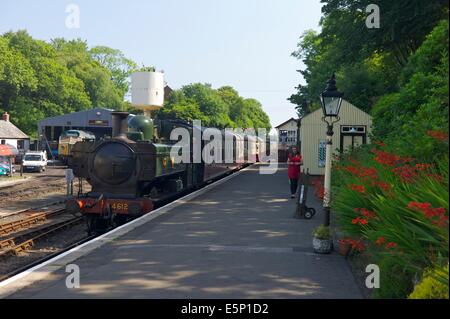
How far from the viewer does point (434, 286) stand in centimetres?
491

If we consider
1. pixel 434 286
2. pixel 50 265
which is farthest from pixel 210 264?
pixel 434 286

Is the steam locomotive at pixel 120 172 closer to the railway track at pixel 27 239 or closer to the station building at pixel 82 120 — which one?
the railway track at pixel 27 239

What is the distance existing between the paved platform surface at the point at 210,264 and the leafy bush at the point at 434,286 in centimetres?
162

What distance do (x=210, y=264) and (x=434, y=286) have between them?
397cm

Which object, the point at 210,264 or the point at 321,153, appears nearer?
the point at 210,264

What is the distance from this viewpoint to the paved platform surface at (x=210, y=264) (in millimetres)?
6652

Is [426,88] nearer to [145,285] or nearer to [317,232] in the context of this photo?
[317,232]

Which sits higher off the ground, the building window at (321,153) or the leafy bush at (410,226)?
the building window at (321,153)

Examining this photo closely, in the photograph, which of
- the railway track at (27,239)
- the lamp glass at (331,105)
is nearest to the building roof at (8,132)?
the railway track at (27,239)

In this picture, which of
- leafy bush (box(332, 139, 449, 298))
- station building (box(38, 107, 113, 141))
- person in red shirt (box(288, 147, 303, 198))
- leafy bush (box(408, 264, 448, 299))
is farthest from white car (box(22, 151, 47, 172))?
leafy bush (box(408, 264, 448, 299))
